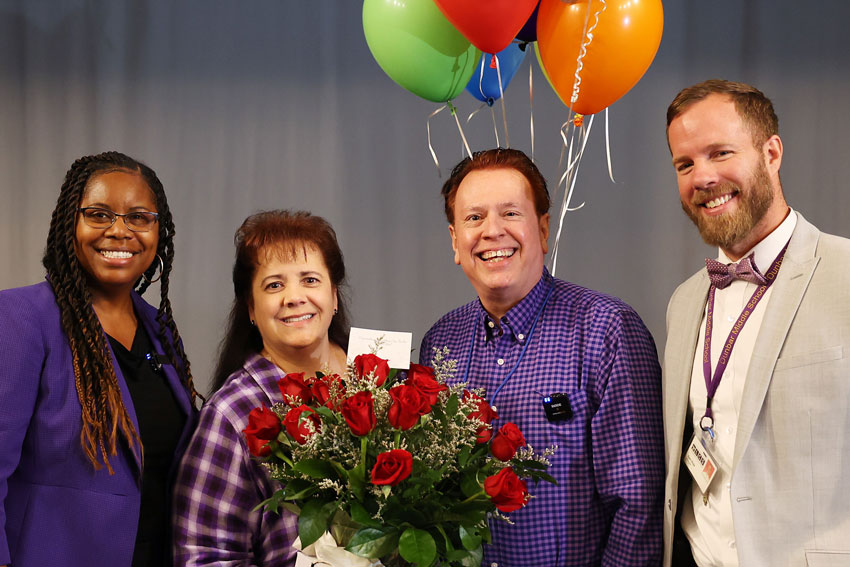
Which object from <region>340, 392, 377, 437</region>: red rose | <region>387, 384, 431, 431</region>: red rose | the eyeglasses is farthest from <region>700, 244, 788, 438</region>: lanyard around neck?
the eyeglasses

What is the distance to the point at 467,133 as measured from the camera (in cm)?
412

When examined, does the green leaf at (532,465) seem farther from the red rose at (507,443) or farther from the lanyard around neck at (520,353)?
the lanyard around neck at (520,353)

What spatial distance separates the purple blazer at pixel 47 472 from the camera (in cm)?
186

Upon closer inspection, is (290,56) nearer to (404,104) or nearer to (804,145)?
(404,104)

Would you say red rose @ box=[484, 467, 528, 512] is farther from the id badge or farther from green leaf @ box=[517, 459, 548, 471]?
the id badge

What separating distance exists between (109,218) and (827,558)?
6.28 ft

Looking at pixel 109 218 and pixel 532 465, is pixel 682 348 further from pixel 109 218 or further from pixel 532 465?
pixel 109 218

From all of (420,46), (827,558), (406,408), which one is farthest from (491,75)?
(827,558)

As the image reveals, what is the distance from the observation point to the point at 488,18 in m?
2.12

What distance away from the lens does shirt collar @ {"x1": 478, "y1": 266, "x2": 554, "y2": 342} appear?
2.15m

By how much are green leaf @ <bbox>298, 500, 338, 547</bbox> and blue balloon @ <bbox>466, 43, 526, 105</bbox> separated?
157 cm

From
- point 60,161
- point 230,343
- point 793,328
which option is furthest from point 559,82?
point 60,161

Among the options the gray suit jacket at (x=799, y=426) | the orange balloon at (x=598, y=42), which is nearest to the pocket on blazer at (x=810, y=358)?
the gray suit jacket at (x=799, y=426)

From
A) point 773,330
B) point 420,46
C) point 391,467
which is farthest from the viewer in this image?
point 420,46
